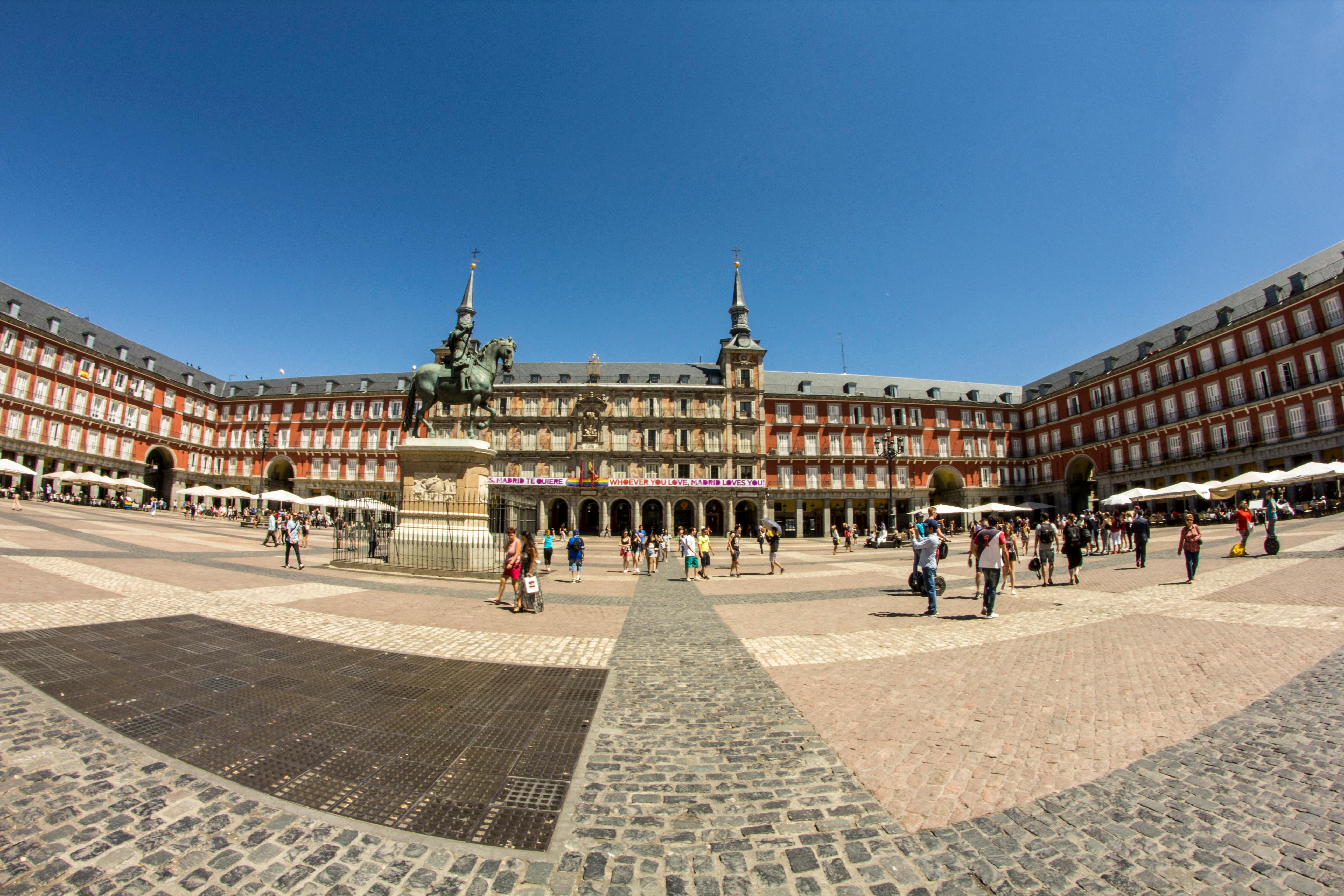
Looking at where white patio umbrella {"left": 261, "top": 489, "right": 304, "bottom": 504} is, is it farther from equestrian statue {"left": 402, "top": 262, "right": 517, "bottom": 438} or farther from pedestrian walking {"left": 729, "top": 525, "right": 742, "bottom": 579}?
pedestrian walking {"left": 729, "top": 525, "right": 742, "bottom": 579}

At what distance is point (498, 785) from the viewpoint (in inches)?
119

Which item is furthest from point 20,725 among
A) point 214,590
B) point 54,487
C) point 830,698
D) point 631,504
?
point 54,487

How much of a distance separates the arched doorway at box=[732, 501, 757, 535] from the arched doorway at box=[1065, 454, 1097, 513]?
86.6 feet

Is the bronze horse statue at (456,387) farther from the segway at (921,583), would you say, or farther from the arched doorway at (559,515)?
the arched doorway at (559,515)

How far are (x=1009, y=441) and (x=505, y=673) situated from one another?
5470 cm

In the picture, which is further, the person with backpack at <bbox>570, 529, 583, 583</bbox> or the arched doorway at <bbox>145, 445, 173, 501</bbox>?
the arched doorway at <bbox>145, 445, 173, 501</bbox>

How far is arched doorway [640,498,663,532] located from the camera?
43.0m

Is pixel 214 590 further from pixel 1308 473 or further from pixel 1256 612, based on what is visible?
pixel 1308 473

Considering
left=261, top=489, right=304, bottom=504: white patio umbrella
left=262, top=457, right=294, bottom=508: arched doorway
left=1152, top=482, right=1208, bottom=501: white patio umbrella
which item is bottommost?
left=261, top=489, right=304, bottom=504: white patio umbrella

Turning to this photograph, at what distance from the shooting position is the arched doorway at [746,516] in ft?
146

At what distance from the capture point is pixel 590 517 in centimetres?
4444

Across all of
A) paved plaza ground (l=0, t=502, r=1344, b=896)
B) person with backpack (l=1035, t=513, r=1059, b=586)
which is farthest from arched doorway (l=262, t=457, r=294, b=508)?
person with backpack (l=1035, t=513, r=1059, b=586)

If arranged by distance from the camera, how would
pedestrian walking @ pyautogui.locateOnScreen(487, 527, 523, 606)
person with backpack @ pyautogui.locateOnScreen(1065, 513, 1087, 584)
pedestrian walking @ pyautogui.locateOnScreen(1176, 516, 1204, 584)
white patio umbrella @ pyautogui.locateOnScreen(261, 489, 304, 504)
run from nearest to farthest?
pedestrian walking @ pyautogui.locateOnScreen(487, 527, 523, 606)
pedestrian walking @ pyautogui.locateOnScreen(1176, 516, 1204, 584)
person with backpack @ pyautogui.locateOnScreen(1065, 513, 1087, 584)
white patio umbrella @ pyautogui.locateOnScreen(261, 489, 304, 504)

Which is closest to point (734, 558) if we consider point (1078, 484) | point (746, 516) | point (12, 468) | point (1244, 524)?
point (1244, 524)
